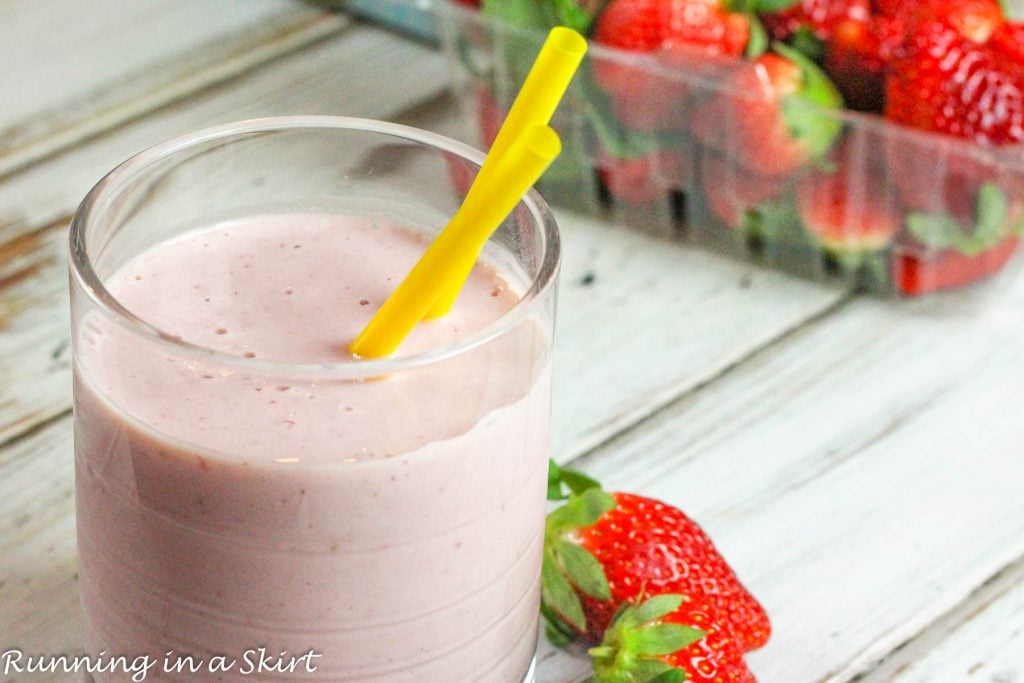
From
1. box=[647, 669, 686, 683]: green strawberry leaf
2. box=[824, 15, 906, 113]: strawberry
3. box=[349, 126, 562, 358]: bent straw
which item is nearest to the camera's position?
box=[349, 126, 562, 358]: bent straw

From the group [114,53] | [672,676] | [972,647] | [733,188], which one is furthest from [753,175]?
[114,53]

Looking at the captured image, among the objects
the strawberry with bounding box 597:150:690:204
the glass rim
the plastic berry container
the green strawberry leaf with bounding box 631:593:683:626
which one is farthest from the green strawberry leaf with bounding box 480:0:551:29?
the green strawberry leaf with bounding box 631:593:683:626

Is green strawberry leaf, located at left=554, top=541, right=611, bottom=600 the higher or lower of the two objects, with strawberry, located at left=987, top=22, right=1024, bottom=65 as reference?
lower

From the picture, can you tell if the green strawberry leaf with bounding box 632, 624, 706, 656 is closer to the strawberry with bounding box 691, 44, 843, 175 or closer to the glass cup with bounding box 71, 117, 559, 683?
the glass cup with bounding box 71, 117, 559, 683

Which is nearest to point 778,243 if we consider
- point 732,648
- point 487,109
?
point 487,109

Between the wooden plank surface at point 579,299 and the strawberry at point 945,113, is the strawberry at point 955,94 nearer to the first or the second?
the strawberry at point 945,113

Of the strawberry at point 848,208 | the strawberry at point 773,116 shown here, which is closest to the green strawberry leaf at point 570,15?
the strawberry at point 773,116

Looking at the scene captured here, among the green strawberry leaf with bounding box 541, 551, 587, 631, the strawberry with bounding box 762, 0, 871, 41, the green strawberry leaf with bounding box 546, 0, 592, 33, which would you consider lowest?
the green strawberry leaf with bounding box 541, 551, 587, 631
